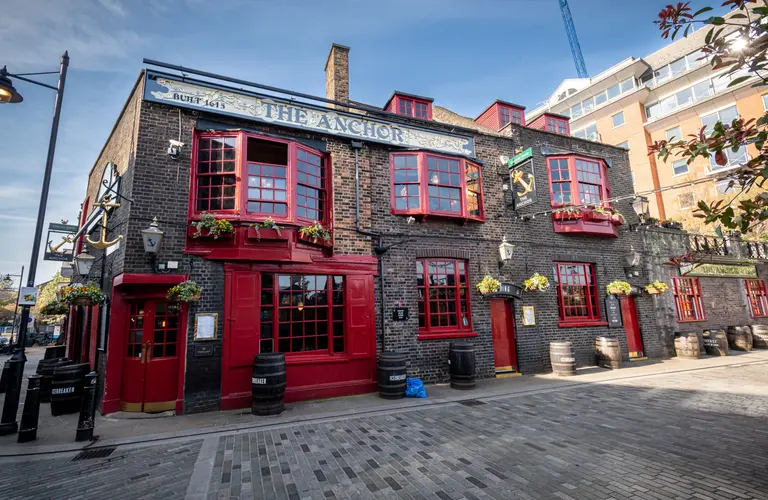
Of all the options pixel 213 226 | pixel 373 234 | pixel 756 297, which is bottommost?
pixel 756 297

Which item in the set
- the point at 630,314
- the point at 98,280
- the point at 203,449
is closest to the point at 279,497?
the point at 203,449

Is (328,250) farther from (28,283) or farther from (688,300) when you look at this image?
(688,300)

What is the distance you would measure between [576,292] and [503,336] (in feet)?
11.6

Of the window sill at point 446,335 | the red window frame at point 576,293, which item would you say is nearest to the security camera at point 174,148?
the window sill at point 446,335

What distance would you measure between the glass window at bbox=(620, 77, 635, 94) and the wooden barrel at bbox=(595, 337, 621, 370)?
1192 inches

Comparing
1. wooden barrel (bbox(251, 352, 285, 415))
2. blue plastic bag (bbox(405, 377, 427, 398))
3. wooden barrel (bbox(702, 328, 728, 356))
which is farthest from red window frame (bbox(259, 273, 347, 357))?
wooden barrel (bbox(702, 328, 728, 356))

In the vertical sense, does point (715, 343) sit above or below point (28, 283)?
below

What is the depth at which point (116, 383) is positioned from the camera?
7.53 meters

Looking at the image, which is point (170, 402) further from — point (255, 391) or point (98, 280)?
point (98, 280)

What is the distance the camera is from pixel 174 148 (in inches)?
321

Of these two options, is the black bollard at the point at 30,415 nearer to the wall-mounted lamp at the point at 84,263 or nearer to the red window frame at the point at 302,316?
the wall-mounted lamp at the point at 84,263

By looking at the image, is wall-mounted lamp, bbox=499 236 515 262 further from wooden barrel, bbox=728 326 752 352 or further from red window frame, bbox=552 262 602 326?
wooden barrel, bbox=728 326 752 352

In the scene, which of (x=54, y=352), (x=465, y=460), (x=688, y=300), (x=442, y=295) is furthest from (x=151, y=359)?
(x=688, y=300)

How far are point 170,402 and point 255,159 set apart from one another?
20.7ft
